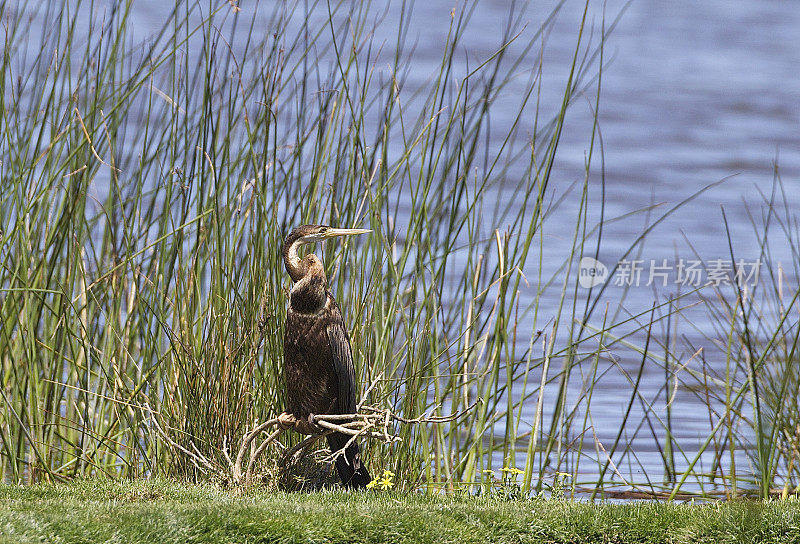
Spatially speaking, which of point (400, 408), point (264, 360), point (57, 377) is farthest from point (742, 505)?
point (57, 377)

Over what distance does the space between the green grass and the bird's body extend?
271 millimetres

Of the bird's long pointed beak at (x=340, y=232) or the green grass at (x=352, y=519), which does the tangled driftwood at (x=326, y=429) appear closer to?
the green grass at (x=352, y=519)

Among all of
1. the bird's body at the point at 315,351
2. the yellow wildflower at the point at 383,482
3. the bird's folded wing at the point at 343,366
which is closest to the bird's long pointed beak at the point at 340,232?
the bird's body at the point at 315,351

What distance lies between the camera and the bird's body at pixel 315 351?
2957mm

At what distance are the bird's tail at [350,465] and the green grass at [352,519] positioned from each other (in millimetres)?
214

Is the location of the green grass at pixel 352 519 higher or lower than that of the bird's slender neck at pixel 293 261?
lower

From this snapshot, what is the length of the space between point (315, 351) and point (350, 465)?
1.35ft

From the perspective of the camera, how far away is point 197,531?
241cm

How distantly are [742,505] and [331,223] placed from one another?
158 centimetres

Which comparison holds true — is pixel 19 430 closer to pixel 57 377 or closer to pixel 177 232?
pixel 57 377

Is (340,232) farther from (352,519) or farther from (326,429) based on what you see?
(352,519)

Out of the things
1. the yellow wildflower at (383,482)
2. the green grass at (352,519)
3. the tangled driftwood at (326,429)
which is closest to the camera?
the green grass at (352,519)

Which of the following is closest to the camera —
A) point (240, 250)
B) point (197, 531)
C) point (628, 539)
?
point (197, 531)

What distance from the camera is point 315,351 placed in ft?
9.73
